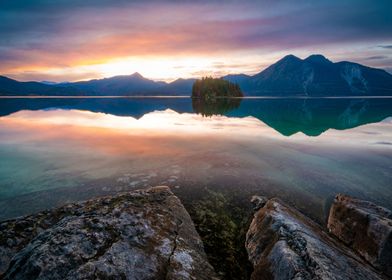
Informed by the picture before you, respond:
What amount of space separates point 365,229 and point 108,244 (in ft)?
26.8

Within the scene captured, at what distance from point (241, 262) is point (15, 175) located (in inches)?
607

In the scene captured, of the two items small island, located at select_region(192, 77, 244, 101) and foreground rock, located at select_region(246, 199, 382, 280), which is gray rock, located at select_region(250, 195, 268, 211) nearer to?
foreground rock, located at select_region(246, 199, 382, 280)

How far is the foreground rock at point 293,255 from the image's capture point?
19.7ft

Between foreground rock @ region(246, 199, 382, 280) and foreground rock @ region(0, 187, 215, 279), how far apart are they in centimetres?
163

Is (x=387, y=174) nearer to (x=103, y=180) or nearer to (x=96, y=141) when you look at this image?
(x=103, y=180)

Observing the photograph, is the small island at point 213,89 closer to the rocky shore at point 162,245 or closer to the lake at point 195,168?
the lake at point 195,168

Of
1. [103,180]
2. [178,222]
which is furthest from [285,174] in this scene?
[103,180]

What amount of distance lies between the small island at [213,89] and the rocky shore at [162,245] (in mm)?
155801

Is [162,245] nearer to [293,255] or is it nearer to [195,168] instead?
[293,255]

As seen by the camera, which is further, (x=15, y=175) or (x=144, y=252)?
(x=15, y=175)

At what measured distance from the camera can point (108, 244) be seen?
663 centimetres

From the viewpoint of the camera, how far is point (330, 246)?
744 cm

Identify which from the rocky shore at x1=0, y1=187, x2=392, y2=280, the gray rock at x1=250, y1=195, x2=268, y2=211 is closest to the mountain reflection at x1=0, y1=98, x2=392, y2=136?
the gray rock at x1=250, y1=195, x2=268, y2=211

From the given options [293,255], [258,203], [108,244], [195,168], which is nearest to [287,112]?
[195,168]
